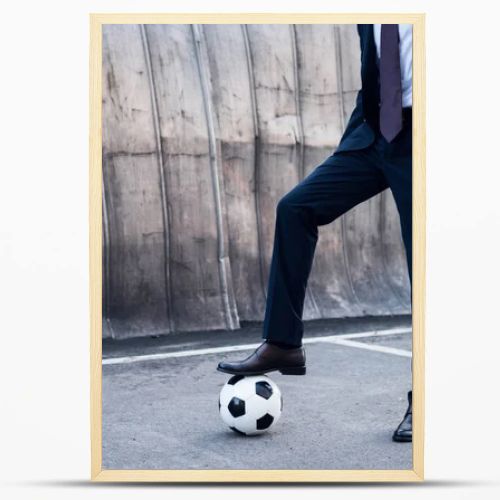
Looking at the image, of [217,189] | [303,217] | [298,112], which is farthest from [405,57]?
[217,189]

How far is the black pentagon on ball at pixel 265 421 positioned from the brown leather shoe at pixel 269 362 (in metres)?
0.17

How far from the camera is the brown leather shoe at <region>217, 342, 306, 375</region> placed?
323 centimetres

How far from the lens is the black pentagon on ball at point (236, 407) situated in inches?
123

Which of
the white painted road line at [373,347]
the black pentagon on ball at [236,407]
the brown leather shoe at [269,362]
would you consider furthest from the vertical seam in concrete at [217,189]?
the black pentagon on ball at [236,407]

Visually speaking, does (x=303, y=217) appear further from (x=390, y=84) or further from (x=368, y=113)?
(x=390, y=84)

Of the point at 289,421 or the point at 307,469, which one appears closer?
the point at 307,469

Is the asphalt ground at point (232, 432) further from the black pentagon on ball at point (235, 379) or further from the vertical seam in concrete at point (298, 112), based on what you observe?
the vertical seam in concrete at point (298, 112)
